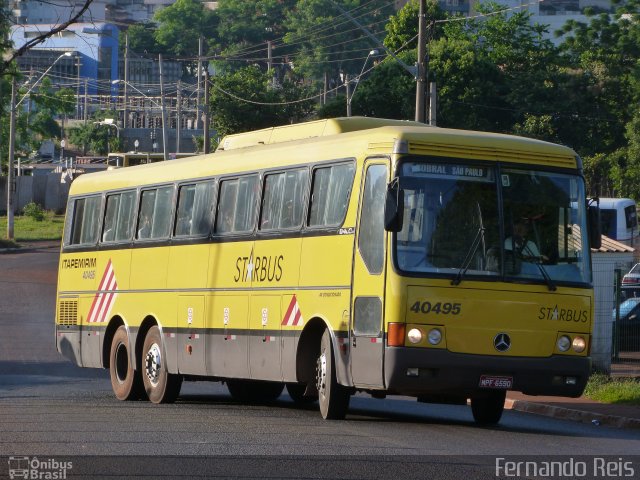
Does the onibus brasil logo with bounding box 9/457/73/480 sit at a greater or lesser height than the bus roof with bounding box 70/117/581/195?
lesser

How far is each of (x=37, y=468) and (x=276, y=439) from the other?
9.81 feet

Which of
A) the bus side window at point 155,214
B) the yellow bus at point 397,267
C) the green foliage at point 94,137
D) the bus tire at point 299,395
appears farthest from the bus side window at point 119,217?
the green foliage at point 94,137

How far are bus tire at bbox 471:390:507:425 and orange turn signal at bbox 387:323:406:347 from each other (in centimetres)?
230

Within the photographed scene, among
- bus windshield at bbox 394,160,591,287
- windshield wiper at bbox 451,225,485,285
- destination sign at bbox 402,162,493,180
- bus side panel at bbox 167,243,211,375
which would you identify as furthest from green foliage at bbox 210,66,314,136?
windshield wiper at bbox 451,225,485,285

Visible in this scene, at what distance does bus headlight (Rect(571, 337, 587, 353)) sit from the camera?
14.9 metres

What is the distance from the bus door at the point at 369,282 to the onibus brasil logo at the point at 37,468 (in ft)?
12.9

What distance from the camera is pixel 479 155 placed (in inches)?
587

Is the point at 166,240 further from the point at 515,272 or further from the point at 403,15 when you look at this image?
the point at 403,15

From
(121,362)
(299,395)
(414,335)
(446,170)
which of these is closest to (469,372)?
(414,335)

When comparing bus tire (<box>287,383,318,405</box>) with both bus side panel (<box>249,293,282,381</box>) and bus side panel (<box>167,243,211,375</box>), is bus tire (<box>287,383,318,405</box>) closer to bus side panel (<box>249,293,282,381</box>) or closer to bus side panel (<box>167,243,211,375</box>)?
bus side panel (<box>167,243,211,375</box>)

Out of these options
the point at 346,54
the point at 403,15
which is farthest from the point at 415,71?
the point at 346,54

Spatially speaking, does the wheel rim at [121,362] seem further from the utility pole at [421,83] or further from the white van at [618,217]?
the white van at [618,217]

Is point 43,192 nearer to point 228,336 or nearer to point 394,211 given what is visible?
point 228,336

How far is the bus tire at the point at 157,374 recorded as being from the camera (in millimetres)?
19047
